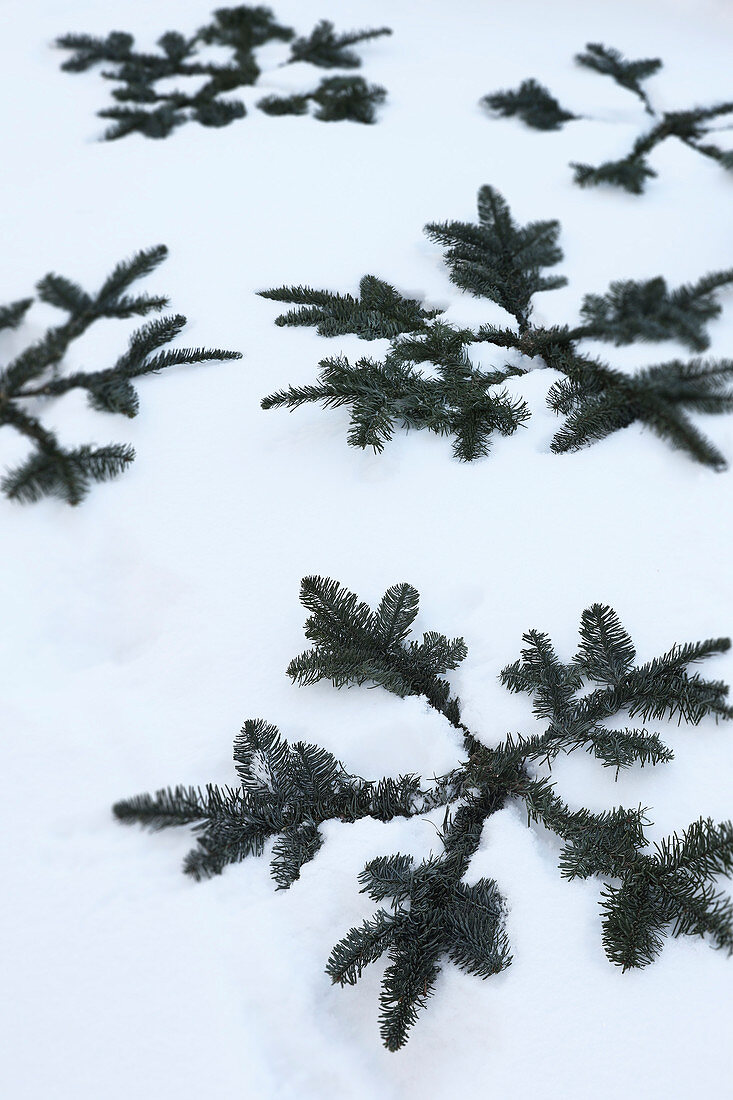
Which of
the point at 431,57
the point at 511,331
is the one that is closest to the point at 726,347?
the point at 511,331

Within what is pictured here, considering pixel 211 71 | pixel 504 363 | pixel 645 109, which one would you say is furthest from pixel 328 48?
pixel 504 363

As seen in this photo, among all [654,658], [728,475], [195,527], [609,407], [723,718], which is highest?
[609,407]

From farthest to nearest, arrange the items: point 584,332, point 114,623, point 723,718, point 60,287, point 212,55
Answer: point 212,55 < point 60,287 < point 584,332 < point 114,623 < point 723,718

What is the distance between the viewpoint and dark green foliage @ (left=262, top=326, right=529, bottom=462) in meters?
1.87

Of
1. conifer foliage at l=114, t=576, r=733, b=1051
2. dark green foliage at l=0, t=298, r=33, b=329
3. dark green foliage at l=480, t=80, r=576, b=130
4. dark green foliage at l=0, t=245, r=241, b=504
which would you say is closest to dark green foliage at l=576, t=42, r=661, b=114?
dark green foliage at l=480, t=80, r=576, b=130

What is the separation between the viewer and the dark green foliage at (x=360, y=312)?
7.04 feet

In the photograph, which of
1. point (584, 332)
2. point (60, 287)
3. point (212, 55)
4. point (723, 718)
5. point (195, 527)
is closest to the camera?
point (723, 718)

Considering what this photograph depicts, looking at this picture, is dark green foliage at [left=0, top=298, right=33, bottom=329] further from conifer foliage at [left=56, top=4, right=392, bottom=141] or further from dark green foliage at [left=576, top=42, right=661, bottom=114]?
dark green foliage at [left=576, top=42, right=661, bottom=114]

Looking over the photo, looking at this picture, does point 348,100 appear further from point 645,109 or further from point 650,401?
point 650,401

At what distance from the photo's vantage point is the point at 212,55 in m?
3.63

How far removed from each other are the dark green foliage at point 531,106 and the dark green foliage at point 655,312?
139cm

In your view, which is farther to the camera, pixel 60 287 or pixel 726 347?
pixel 60 287

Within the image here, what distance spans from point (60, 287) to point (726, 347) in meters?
1.97

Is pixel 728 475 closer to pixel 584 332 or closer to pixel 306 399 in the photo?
pixel 584 332
